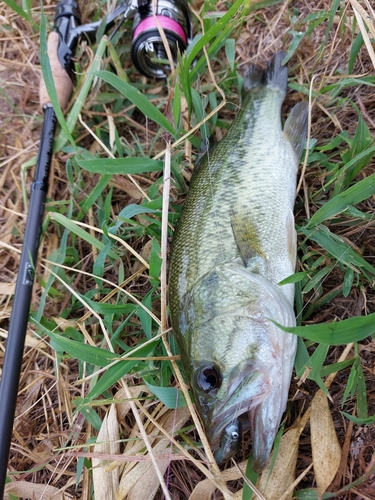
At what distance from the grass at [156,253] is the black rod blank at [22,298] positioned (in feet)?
0.36

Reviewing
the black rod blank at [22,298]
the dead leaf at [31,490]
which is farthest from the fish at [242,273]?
the dead leaf at [31,490]

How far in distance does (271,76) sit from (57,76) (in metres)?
1.57

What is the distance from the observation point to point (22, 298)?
2.42 meters

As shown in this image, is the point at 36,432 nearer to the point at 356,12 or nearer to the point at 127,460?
the point at 127,460

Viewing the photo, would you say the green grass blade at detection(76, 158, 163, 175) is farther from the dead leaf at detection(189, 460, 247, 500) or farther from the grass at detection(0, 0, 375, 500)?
the dead leaf at detection(189, 460, 247, 500)

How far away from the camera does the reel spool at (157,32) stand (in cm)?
271

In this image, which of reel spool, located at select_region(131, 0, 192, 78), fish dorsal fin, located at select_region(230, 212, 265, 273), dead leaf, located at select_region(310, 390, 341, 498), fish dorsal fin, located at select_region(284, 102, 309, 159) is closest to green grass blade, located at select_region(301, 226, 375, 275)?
fish dorsal fin, located at select_region(230, 212, 265, 273)

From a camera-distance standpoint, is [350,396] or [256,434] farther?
[350,396]

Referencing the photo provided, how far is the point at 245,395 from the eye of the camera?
1.67 meters

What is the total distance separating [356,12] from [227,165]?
3.56 ft

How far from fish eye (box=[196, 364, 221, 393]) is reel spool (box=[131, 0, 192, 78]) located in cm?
214

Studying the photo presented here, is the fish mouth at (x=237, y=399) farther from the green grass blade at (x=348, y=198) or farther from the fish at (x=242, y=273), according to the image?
the green grass blade at (x=348, y=198)

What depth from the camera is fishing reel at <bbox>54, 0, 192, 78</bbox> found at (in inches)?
107

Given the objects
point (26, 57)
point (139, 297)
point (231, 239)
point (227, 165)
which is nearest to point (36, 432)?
point (139, 297)
